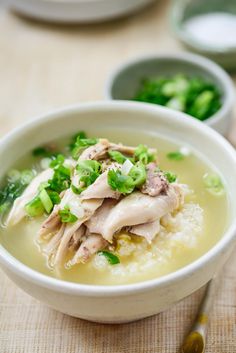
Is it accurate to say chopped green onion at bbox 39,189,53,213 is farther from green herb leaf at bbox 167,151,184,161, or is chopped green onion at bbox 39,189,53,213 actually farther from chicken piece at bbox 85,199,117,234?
green herb leaf at bbox 167,151,184,161

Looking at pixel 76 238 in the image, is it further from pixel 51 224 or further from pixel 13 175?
pixel 13 175

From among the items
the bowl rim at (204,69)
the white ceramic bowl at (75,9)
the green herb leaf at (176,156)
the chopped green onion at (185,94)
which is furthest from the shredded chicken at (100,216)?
the white ceramic bowl at (75,9)

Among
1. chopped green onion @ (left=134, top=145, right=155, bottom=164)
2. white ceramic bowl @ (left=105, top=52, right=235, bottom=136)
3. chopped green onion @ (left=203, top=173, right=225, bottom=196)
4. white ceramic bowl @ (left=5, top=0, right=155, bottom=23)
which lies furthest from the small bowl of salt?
chopped green onion @ (left=134, top=145, right=155, bottom=164)

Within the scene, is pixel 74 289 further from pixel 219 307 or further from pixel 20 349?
pixel 219 307

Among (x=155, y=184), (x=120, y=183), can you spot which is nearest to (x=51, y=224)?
(x=120, y=183)

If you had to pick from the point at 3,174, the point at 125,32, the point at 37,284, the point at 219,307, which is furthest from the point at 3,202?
the point at 125,32

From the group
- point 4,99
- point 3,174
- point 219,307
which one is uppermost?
point 3,174
